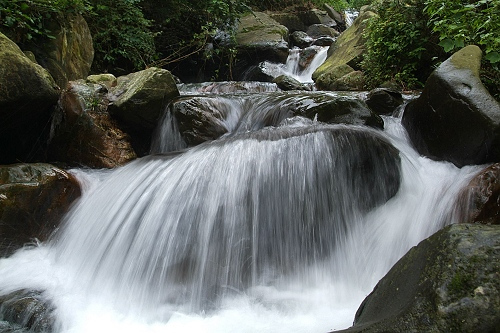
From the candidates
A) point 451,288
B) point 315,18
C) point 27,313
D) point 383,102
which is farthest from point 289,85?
point 315,18

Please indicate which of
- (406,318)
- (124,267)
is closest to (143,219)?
(124,267)

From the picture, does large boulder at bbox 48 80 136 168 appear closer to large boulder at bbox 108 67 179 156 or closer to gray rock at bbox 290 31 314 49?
large boulder at bbox 108 67 179 156

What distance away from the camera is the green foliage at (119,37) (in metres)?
8.07

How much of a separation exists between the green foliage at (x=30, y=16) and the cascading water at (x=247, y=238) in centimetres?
290

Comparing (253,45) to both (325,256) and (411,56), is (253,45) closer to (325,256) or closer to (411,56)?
(411,56)

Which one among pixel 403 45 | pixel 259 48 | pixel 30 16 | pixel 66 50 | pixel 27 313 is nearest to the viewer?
pixel 27 313

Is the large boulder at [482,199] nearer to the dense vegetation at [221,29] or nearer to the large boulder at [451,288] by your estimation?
the dense vegetation at [221,29]

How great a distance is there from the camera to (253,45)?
37.4ft

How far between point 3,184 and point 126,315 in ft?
7.07

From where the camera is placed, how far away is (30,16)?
208 inches

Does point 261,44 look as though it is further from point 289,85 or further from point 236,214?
point 236,214

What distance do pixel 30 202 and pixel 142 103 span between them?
6.62 ft

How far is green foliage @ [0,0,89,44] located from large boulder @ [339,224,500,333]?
560cm

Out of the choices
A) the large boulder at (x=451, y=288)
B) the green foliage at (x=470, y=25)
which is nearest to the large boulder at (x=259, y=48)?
the green foliage at (x=470, y=25)
